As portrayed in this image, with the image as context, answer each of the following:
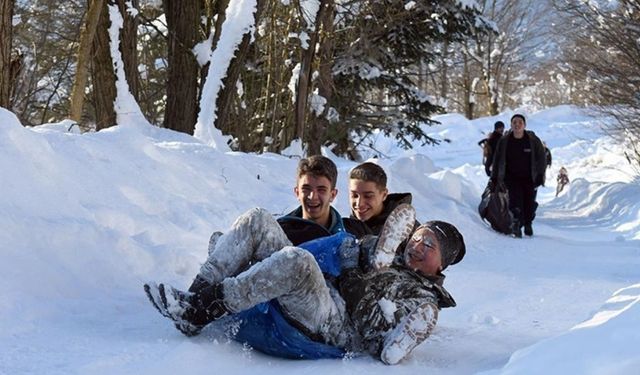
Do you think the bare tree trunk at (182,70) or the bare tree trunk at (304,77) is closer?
the bare tree trunk at (182,70)

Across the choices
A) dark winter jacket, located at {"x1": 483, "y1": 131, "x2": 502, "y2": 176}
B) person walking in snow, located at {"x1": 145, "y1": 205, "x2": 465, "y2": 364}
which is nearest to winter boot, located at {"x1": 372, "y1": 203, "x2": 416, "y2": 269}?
person walking in snow, located at {"x1": 145, "y1": 205, "x2": 465, "y2": 364}

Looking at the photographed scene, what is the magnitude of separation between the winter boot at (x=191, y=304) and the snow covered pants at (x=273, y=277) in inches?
1.9

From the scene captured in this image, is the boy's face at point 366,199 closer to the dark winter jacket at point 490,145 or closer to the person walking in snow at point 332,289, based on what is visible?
the person walking in snow at point 332,289

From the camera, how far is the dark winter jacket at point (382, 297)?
3.51m

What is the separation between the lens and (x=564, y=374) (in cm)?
252

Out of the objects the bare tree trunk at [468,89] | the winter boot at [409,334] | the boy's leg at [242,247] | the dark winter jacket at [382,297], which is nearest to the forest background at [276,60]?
the boy's leg at [242,247]

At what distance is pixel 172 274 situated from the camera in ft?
15.7

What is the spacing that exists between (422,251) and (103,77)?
18.7 feet

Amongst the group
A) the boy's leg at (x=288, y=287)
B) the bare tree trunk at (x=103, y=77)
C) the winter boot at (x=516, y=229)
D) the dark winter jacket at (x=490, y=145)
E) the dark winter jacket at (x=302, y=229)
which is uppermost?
the bare tree trunk at (x=103, y=77)

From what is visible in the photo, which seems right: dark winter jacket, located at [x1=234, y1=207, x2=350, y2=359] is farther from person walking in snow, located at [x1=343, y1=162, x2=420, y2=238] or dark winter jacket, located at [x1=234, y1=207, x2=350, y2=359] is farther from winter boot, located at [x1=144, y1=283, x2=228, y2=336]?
person walking in snow, located at [x1=343, y1=162, x2=420, y2=238]

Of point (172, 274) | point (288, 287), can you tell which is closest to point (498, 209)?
point (172, 274)

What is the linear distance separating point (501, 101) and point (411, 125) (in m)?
38.3

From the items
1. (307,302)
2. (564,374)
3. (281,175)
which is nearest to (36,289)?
(307,302)

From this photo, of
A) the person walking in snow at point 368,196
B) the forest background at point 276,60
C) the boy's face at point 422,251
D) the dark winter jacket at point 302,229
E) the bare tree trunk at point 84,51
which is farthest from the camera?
the forest background at point 276,60
